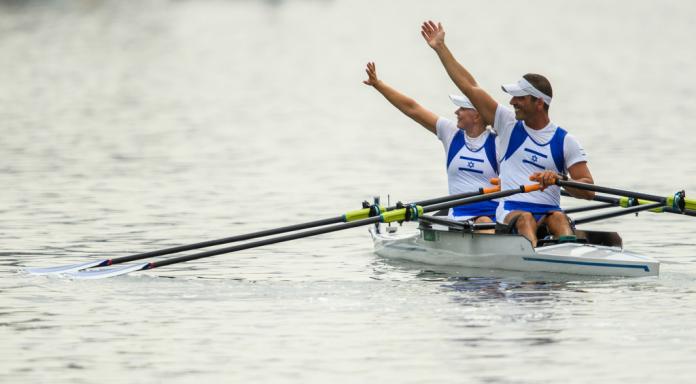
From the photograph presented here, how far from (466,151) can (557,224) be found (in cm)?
164

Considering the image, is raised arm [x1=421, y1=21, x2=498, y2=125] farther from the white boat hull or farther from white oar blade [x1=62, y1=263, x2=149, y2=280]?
white oar blade [x1=62, y1=263, x2=149, y2=280]

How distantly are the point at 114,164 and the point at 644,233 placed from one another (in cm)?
1240

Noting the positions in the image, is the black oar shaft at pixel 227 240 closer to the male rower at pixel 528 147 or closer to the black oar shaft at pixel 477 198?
A: the black oar shaft at pixel 477 198

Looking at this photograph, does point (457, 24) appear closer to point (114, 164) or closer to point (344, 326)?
point (114, 164)

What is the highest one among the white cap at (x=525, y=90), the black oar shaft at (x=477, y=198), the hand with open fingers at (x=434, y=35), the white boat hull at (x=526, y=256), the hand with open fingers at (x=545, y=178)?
the hand with open fingers at (x=434, y=35)

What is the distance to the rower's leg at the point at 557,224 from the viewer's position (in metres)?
17.0

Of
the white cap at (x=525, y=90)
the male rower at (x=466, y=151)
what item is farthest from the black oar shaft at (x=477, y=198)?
the white cap at (x=525, y=90)

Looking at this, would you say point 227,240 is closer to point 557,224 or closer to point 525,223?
point 525,223

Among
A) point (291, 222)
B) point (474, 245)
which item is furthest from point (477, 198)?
point (291, 222)

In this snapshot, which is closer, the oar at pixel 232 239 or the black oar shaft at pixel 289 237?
the black oar shaft at pixel 289 237

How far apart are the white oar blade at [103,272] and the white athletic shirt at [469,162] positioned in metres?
3.33

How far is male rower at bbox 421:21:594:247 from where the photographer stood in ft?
55.0

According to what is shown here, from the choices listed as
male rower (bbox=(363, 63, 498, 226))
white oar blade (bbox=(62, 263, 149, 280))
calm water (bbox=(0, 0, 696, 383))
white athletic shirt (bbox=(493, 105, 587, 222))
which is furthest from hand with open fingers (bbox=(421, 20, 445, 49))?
white oar blade (bbox=(62, 263, 149, 280))

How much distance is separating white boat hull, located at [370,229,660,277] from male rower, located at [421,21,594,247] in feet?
0.64
